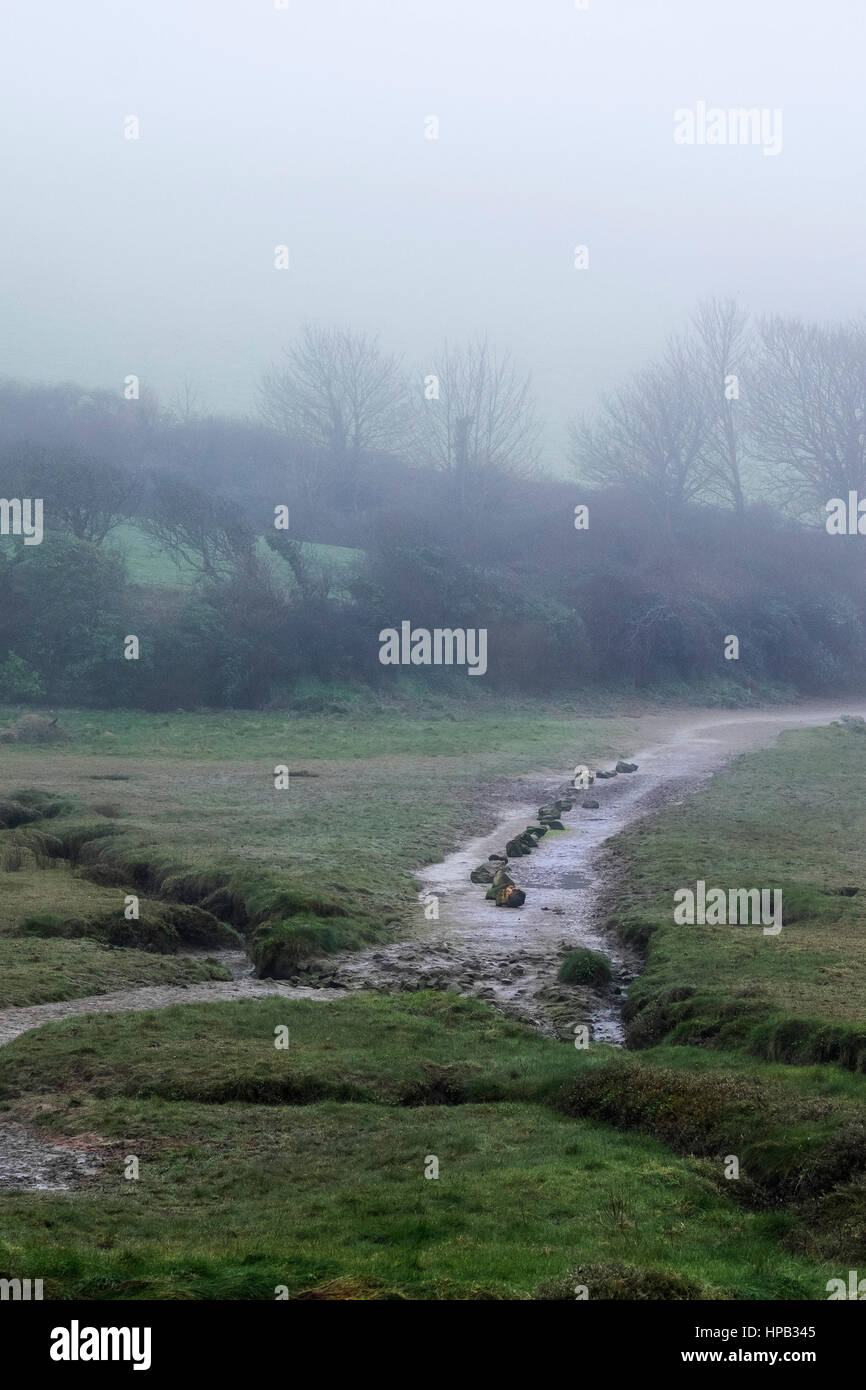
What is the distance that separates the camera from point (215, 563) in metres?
66.1

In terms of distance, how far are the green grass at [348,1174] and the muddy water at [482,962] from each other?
0.77 meters

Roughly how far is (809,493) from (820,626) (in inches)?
777

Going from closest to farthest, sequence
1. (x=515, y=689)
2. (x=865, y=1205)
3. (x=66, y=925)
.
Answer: (x=865, y=1205), (x=66, y=925), (x=515, y=689)

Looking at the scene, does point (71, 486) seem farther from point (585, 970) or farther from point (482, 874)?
point (585, 970)

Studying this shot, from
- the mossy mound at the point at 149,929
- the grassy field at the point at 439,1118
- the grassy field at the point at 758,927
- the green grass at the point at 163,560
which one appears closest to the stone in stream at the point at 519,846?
the grassy field at the point at 758,927

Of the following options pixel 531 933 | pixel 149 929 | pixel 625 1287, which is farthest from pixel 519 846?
pixel 625 1287

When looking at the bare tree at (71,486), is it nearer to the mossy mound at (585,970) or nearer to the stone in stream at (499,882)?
the stone in stream at (499,882)

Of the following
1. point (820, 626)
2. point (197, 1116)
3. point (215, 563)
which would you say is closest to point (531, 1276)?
point (197, 1116)

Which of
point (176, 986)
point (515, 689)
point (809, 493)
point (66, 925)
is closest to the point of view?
point (176, 986)

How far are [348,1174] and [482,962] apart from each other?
8.61m

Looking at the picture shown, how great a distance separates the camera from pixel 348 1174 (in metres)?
11.6

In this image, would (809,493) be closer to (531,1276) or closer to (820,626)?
(820,626)

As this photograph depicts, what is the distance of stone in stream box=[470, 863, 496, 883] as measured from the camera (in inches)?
1016

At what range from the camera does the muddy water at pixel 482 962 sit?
1656cm
